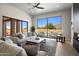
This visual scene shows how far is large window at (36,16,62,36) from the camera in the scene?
108 inches

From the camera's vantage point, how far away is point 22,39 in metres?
2.71

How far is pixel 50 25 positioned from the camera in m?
2.76

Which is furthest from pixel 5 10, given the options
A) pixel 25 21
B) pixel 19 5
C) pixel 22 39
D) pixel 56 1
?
pixel 56 1

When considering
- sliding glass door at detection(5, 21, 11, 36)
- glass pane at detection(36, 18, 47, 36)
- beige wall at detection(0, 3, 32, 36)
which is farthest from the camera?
glass pane at detection(36, 18, 47, 36)

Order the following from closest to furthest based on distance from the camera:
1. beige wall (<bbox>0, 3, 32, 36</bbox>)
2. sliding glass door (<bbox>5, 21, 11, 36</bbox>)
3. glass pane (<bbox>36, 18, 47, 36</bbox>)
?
1. beige wall (<bbox>0, 3, 32, 36</bbox>)
2. sliding glass door (<bbox>5, 21, 11, 36</bbox>)
3. glass pane (<bbox>36, 18, 47, 36</bbox>)

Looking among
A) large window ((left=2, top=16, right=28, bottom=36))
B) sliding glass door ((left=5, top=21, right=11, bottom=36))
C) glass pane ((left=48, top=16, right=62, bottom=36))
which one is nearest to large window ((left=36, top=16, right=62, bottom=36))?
glass pane ((left=48, top=16, right=62, bottom=36))

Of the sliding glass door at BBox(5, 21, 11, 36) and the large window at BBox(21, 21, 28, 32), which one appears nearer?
the sliding glass door at BBox(5, 21, 11, 36)

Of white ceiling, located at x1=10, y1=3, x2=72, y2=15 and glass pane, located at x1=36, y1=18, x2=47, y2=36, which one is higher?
white ceiling, located at x1=10, y1=3, x2=72, y2=15

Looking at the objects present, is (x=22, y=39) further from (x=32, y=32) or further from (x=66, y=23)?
(x=66, y=23)

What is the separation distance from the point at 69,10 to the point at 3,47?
182cm

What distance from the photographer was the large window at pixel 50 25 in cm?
274

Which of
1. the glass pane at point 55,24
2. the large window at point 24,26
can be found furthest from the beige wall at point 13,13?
the glass pane at point 55,24

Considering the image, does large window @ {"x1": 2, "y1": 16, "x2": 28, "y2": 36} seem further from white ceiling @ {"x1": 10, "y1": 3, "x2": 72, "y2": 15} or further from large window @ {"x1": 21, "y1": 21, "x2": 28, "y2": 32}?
white ceiling @ {"x1": 10, "y1": 3, "x2": 72, "y2": 15}

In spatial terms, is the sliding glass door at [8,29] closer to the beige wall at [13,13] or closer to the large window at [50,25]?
the beige wall at [13,13]
